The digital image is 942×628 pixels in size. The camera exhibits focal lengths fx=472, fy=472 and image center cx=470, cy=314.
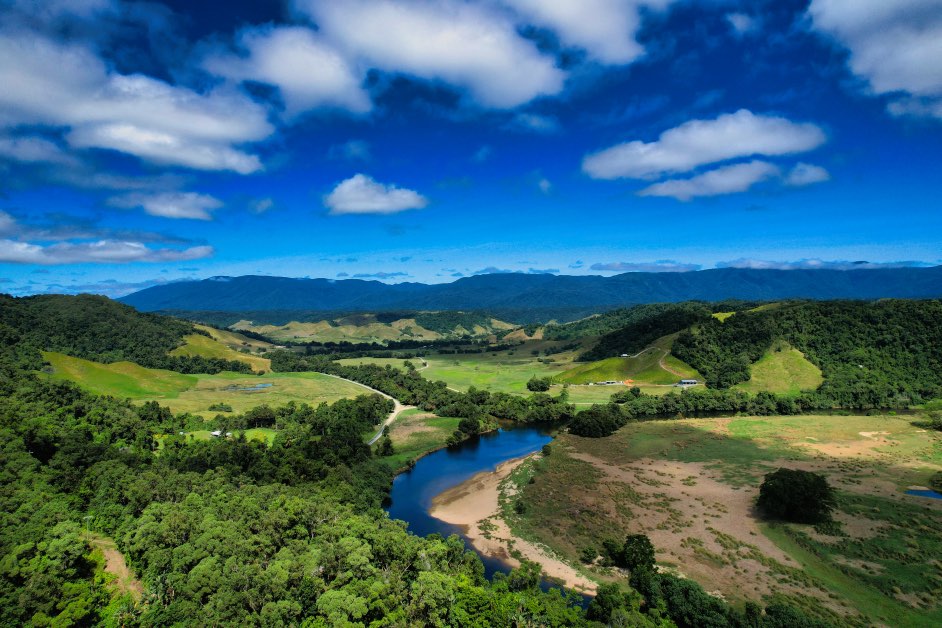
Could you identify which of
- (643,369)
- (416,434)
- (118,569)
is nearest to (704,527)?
(416,434)

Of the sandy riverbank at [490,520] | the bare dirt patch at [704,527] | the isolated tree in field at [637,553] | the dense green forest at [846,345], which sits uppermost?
the dense green forest at [846,345]

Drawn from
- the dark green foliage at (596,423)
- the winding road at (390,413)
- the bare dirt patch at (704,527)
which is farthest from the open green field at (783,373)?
the winding road at (390,413)

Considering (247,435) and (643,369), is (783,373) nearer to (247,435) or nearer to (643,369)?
(643,369)

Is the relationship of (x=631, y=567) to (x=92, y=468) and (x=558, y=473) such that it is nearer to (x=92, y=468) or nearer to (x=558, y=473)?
(x=558, y=473)

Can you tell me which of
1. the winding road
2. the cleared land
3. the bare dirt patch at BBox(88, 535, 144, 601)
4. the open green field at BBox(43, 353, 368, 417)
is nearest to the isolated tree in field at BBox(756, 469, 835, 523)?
the cleared land

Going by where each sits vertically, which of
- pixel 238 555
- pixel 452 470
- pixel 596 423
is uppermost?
pixel 238 555

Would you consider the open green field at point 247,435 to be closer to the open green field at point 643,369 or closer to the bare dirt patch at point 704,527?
the bare dirt patch at point 704,527
